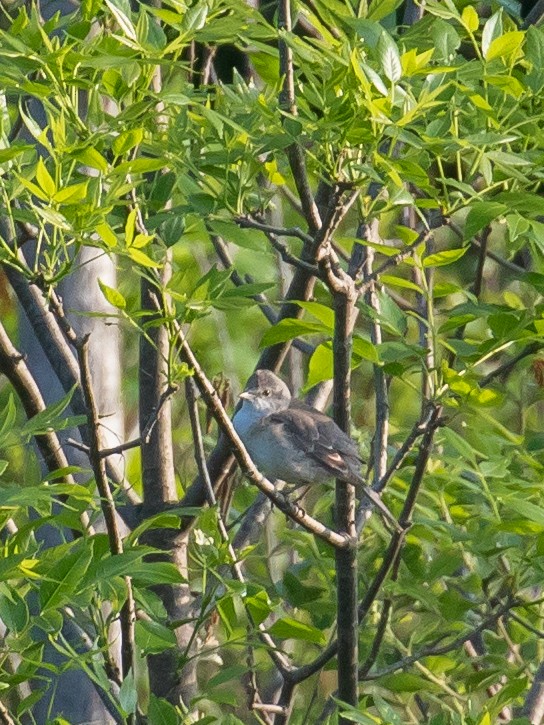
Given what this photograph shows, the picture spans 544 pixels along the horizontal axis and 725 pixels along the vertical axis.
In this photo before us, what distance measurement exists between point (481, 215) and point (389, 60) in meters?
0.36

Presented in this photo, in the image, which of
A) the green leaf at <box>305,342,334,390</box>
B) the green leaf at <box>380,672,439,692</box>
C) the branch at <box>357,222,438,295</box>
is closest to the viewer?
the branch at <box>357,222,438,295</box>

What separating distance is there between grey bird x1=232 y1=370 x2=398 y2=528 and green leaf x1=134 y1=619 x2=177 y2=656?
1.42 meters

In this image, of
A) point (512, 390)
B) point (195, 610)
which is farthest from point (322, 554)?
point (512, 390)

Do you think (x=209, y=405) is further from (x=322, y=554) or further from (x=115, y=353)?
(x=115, y=353)

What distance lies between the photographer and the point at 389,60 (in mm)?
2283

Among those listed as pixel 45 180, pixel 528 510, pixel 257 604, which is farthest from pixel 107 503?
pixel 528 510

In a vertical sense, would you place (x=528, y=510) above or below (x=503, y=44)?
below

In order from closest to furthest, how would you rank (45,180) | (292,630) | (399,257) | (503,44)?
(45,180), (503,44), (399,257), (292,630)

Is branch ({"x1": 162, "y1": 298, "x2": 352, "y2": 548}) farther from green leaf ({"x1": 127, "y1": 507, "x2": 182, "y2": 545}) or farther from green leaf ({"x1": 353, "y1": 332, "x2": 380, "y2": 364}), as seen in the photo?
green leaf ({"x1": 353, "y1": 332, "x2": 380, "y2": 364})

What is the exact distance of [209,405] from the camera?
2578mm

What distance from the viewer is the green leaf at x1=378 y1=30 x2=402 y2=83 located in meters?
2.28

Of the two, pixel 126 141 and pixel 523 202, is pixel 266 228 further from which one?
pixel 523 202

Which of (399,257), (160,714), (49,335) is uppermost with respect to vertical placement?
(399,257)

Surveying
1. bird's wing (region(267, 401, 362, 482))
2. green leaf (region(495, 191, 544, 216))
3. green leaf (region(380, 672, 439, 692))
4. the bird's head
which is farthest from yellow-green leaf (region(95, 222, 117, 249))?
the bird's head
